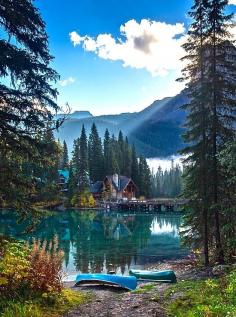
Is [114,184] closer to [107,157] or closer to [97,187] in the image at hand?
[97,187]

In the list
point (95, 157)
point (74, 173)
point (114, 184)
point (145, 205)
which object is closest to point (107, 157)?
point (95, 157)

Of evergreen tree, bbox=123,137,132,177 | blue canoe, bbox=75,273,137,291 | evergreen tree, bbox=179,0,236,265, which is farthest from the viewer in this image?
evergreen tree, bbox=123,137,132,177

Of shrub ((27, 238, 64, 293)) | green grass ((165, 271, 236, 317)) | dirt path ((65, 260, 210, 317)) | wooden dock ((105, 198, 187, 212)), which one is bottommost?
wooden dock ((105, 198, 187, 212))

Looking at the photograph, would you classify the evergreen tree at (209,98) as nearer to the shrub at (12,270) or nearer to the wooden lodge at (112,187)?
the shrub at (12,270)

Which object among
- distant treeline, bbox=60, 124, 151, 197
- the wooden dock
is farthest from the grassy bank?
the wooden dock

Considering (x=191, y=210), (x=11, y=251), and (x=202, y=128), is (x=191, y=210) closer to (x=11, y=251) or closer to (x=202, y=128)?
(x=202, y=128)

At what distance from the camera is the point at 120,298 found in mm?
14539

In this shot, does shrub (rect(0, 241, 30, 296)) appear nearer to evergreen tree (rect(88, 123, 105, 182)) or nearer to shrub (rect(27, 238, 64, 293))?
shrub (rect(27, 238, 64, 293))

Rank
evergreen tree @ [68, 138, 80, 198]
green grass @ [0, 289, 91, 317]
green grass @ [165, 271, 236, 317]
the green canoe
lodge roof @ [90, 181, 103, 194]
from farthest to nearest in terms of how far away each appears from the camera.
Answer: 1. lodge roof @ [90, 181, 103, 194]
2. evergreen tree @ [68, 138, 80, 198]
3. the green canoe
4. green grass @ [0, 289, 91, 317]
5. green grass @ [165, 271, 236, 317]

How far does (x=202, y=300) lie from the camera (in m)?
11.9

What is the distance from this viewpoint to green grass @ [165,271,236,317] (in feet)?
32.5

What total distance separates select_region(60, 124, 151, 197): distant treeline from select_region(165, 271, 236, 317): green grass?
270ft

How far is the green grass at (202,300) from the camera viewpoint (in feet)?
32.5

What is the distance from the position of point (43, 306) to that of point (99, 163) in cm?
10036
